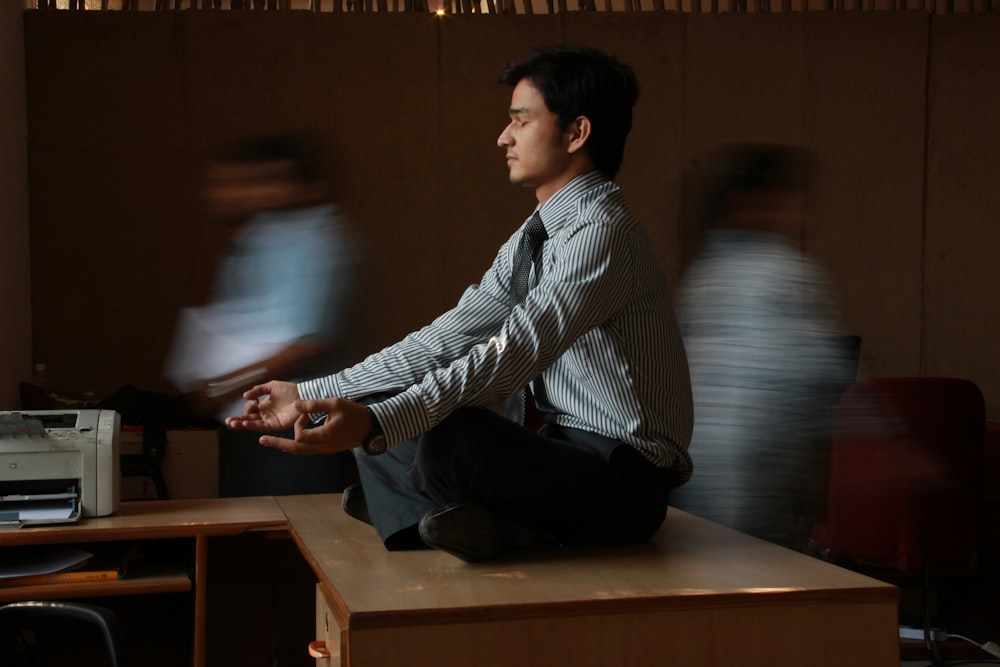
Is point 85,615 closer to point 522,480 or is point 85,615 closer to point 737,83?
point 522,480

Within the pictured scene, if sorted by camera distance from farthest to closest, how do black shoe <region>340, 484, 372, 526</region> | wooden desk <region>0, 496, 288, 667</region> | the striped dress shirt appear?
wooden desk <region>0, 496, 288, 667</region>
black shoe <region>340, 484, 372, 526</region>
the striped dress shirt

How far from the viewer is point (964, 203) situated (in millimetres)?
5492

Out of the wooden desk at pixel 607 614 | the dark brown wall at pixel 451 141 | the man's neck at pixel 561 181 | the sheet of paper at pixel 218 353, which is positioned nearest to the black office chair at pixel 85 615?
the wooden desk at pixel 607 614

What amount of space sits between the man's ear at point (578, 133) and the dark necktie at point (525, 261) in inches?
6.1

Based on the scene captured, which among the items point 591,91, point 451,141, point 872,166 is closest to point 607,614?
point 591,91

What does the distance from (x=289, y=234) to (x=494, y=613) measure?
208cm

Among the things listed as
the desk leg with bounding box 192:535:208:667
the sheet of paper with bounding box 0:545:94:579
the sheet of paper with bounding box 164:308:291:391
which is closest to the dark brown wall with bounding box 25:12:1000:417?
the sheet of paper with bounding box 164:308:291:391

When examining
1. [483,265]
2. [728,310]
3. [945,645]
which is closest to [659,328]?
[728,310]

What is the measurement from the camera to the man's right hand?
6.32 feet

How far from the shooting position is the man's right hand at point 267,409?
1.93 meters

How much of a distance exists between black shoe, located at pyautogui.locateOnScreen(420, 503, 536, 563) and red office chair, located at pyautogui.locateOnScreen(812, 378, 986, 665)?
1.80 metres

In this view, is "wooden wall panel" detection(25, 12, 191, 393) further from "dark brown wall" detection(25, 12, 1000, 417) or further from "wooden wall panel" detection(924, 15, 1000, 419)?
"wooden wall panel" detection(924, 15, 1000, 419)

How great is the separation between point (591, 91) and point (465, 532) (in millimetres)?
908

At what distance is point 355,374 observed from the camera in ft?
7.50
